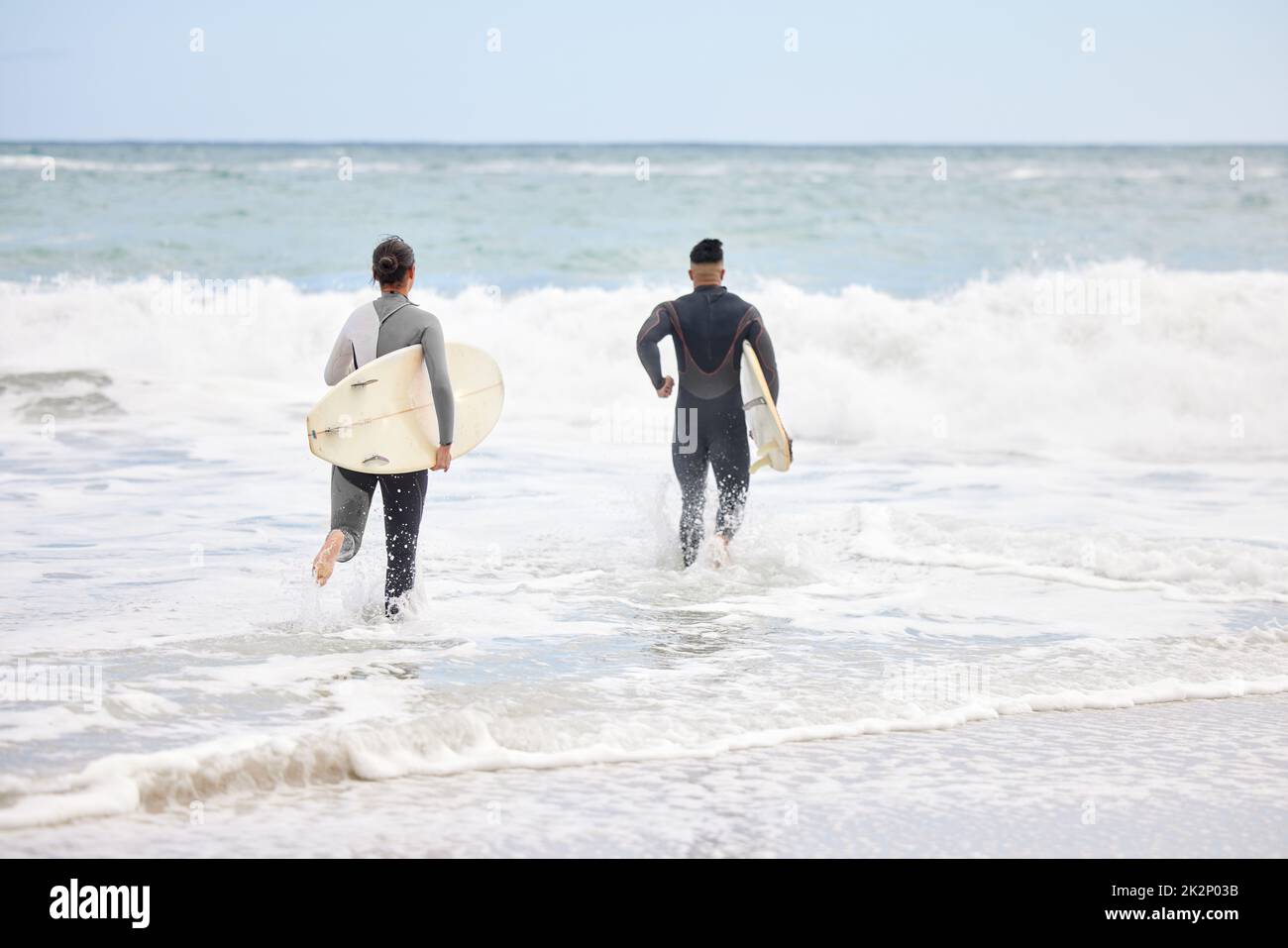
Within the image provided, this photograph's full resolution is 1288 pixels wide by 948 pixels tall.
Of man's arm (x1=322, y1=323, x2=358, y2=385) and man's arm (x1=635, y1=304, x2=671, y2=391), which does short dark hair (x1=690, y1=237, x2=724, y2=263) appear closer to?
man's arm (x1=635, y1=304, x2=671, y2=391)

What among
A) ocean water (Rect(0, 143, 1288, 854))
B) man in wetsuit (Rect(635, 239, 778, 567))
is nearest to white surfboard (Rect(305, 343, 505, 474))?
ocean water (Rect(0, 143, 1288, 854))

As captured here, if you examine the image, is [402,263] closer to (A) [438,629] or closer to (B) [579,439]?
(A) [438,629]

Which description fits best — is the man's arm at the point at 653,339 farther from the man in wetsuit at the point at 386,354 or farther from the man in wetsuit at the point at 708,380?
the man in wetsuit at the point at 386,354

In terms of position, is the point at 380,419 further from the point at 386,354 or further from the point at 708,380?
the point at 708,380

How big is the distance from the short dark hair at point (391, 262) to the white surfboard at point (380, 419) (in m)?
0.30

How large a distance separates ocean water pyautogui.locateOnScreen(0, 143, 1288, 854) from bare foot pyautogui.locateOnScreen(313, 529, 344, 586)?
1.02 feet

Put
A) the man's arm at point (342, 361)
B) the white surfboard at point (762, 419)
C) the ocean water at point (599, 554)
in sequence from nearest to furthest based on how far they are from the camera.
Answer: the ocean water at point (599, 554)
the man's arm at point (342, 361)
the white surfboard at point (762, 419)

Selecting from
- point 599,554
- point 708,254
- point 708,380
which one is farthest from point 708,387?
point 599,554

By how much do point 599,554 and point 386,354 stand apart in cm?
239

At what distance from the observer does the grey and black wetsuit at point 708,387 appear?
23.7 feet

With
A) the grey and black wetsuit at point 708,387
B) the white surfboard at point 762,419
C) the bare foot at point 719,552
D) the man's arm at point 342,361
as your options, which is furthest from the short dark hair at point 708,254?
the man's arm at point 342,361

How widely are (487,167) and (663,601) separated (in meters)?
40.2

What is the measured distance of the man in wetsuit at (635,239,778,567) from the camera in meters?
7.22
